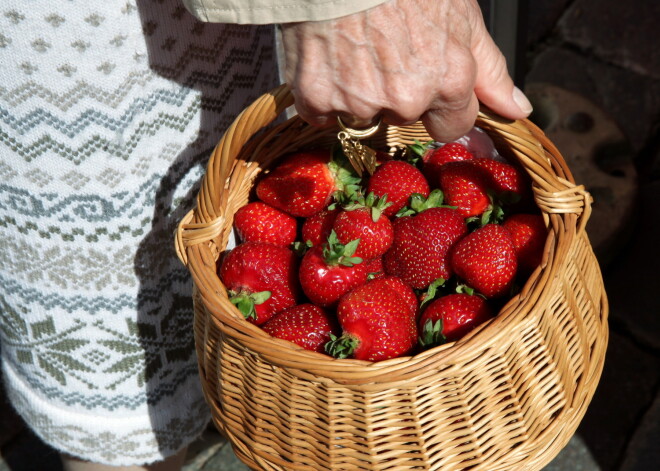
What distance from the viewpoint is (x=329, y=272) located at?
99 centimetres

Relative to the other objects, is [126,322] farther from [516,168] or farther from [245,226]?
[516,168]

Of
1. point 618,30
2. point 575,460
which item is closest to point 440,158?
point 575,460

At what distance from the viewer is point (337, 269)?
0.99m

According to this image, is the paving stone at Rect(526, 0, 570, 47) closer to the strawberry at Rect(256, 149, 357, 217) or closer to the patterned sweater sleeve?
the strawberry at Rect(256, 149, 357, 217)

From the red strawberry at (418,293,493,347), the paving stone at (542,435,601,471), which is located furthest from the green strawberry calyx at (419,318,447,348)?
the paving stone at (542,435,601,471)

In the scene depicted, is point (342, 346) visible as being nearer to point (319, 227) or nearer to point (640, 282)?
point (319, 227)

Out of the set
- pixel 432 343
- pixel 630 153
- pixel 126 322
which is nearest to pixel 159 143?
pixel 126 322

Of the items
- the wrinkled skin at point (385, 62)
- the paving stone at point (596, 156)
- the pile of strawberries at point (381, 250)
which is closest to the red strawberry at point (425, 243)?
the pile of strawberries at point (381, 250)

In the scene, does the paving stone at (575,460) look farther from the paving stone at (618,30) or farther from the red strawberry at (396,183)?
the paving stone at (618,30)

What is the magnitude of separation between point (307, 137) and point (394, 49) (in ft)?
1.34

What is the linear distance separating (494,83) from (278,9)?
314mm

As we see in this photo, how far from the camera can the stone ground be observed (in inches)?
61.8

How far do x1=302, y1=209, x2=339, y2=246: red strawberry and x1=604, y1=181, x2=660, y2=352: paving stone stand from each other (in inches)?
38.7

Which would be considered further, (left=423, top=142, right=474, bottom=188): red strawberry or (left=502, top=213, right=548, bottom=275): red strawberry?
(left=423, top=142, right=474, bottom=188): red strawberry
